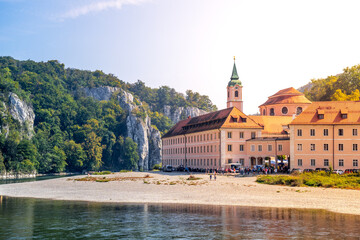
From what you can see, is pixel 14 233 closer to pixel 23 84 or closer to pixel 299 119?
pixel 299 119

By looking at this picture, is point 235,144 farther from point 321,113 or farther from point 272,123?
point 321,113

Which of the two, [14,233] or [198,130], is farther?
[198,130]

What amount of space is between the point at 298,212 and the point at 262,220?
5.50m

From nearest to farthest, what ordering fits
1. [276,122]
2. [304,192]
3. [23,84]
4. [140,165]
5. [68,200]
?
[68,200]
[304,192]
[276,122]
[23,84]
[140,165]

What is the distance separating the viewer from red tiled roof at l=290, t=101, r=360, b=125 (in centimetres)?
8362

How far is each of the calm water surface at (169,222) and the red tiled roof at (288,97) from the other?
252 ft

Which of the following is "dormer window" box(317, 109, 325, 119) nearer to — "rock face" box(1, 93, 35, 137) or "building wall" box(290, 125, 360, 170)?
"building wall" box(290, 125, 360, 170)

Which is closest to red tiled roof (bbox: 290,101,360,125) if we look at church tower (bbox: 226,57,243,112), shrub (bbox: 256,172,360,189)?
shrub (bbox: 256,172,360,189)

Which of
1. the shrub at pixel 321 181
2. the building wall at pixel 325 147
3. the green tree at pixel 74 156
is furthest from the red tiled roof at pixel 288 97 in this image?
the green tree at pixel 74 156

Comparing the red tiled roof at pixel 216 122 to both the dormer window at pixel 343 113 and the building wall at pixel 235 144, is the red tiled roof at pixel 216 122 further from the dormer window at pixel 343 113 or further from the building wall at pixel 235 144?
the dormer window at pixel 343 113

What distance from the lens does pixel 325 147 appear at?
8344cm

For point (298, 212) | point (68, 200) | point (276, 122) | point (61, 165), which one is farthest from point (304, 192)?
point (61, 165)

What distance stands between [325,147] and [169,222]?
57.6 metres

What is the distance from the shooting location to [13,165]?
391 feet
